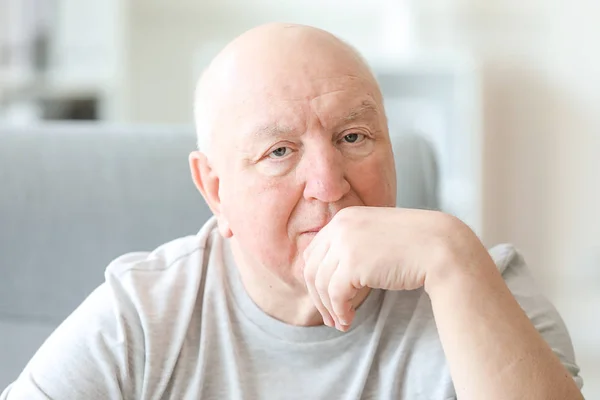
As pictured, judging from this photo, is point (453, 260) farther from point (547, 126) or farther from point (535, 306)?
point (547, 126)

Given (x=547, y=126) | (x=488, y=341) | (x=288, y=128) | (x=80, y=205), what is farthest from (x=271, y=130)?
(x=547, y=126)

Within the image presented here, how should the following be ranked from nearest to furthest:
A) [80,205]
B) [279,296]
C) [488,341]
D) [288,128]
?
[488,341] → [288,128] → [279,296] → [80,205]

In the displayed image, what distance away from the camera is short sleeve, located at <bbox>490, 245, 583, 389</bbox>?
1.11m

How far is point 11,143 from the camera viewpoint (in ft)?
5.34

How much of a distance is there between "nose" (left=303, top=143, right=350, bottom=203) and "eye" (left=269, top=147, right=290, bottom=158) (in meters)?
0.03

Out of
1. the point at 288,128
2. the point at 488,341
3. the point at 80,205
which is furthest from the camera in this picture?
the point at 80,205

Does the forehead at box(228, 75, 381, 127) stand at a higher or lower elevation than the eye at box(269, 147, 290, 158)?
higher

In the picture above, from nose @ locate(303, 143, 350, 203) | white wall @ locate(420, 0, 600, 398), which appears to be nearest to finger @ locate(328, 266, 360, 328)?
nose @ locate(303, 143, 350, 203)

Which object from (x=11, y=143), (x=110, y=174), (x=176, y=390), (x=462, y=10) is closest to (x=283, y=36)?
(x=176, y=390)

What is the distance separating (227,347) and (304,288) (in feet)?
0.46

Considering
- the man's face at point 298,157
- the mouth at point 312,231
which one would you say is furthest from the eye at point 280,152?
the mouth at point 312,231

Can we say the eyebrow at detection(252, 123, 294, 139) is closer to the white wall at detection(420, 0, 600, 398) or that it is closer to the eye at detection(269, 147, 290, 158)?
the eye at detection(269, 147, 290, 158)

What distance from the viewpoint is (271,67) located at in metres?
1.05

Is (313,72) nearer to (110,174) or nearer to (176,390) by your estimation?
(176,390)
